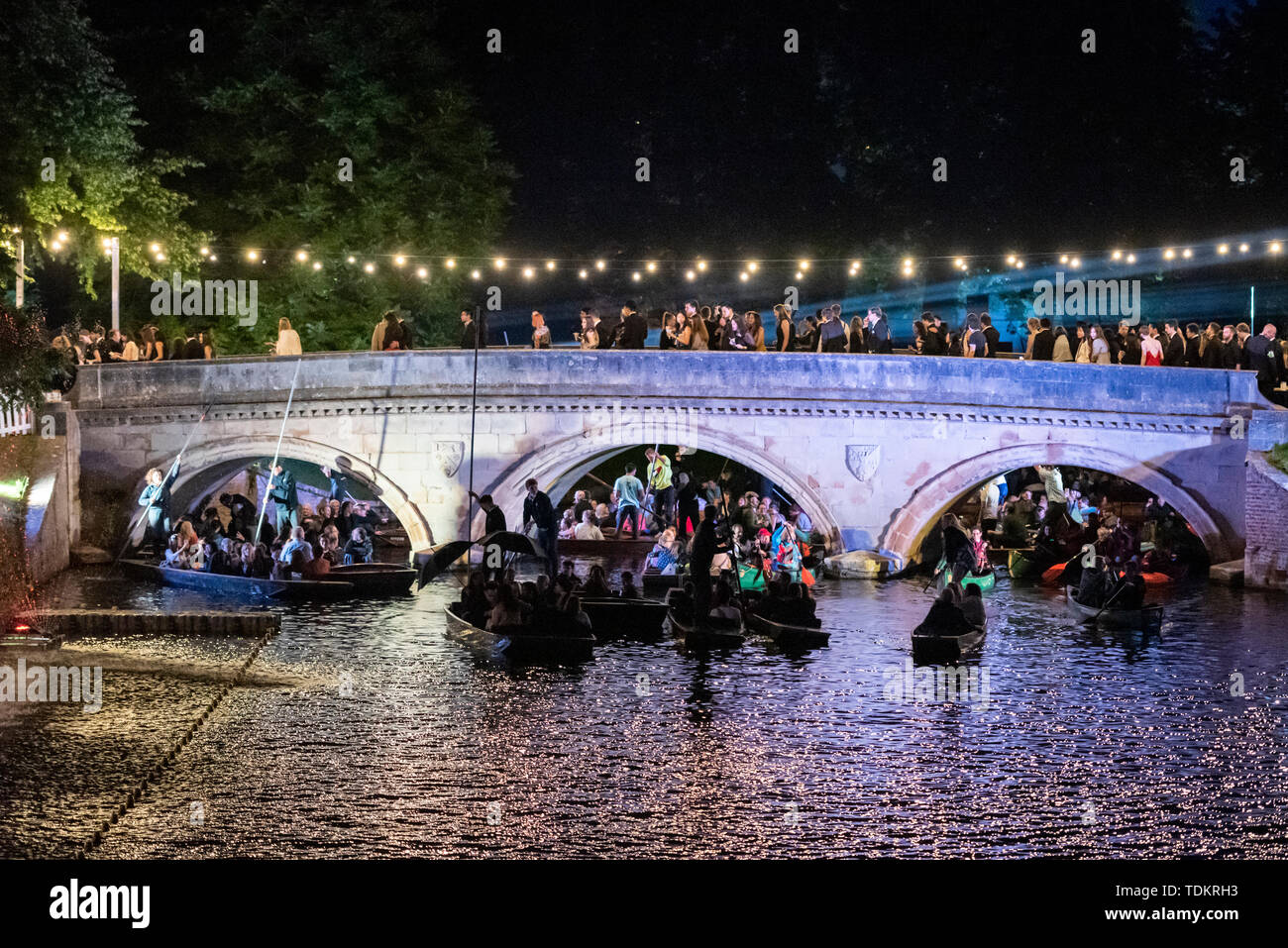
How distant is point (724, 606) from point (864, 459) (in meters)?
6.90

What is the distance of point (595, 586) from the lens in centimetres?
2378

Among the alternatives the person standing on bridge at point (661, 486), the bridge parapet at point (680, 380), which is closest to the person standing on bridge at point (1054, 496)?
the bridge parapet at point (680, 380)

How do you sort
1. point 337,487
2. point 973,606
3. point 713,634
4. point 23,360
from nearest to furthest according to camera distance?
point 973,606 → point 713,634 → point 23,360 → point 337,487

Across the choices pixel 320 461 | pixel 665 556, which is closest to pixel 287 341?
pixel 320 461

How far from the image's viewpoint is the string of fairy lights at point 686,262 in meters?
33.4

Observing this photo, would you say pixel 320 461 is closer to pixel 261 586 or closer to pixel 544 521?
pixel 261 586

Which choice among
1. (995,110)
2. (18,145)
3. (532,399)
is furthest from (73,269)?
(995,110)

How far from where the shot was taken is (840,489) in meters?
28.5

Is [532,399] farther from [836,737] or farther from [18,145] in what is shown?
[836,737]

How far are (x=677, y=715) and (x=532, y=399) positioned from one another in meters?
11.2

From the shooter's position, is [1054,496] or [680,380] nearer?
[680,380]

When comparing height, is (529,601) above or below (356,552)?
below

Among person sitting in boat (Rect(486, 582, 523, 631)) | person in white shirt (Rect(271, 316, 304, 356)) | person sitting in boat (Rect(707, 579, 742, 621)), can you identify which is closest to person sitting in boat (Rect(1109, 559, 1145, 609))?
person sitting in boat (Rect(707, 579, 742, 621))

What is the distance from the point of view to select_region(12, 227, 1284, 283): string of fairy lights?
3338 centimetres
